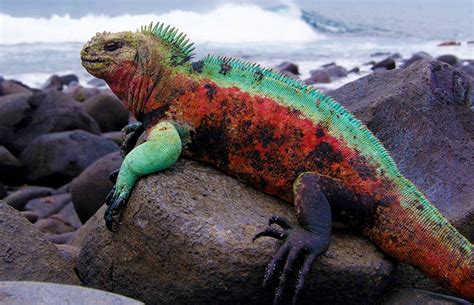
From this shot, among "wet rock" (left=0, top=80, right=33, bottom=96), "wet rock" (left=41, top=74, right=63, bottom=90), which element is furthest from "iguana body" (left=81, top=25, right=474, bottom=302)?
"wet rock" (left=41, top=74, right=63, bottom=90)

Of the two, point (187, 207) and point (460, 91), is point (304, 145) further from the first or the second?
point (460, 91)

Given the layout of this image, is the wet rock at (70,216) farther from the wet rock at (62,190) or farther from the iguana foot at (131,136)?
the iguana foot at (131,136)

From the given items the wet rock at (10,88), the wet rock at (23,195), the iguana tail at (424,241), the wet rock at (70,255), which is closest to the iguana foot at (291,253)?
the iguana tail at (424,241)

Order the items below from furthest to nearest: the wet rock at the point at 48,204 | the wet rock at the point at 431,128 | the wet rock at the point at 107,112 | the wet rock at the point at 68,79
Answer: the wet rock at the point at 68,79 < the wet rock at the point at 107,112 < the wet rock at the point at 48,204 < the wet rock at the point at 431,128

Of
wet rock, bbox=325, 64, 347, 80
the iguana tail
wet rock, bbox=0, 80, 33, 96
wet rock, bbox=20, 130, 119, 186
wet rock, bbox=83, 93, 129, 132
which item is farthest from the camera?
wet rock, bbox=325, 64, 347, 80

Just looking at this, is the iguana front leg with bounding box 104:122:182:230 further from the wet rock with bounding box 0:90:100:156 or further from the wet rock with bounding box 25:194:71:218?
the wet rock with bounding box 0:90:100:156

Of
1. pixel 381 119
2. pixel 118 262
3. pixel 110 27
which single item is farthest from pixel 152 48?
pixel 110 27
